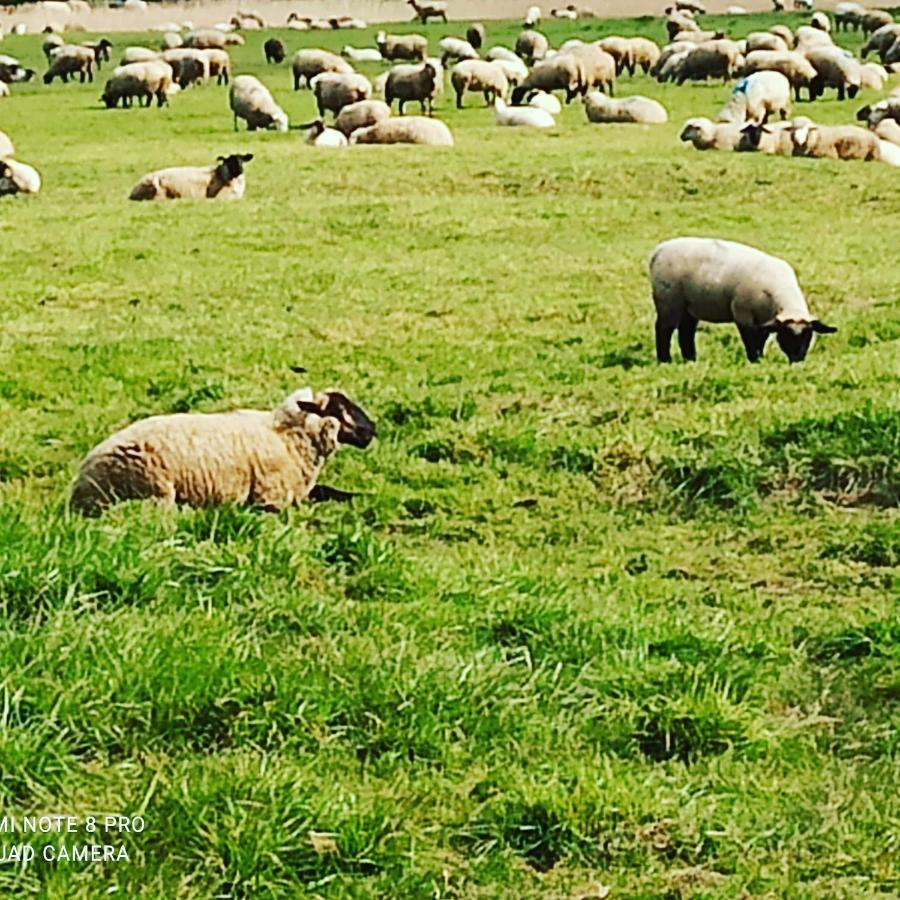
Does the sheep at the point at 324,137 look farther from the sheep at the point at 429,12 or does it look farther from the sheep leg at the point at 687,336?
the sheep at the point at 429,12

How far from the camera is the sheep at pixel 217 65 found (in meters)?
42.2

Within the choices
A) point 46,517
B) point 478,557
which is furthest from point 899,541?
point 46,517

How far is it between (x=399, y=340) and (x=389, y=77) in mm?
21720

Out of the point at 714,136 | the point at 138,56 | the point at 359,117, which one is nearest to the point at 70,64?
the point at 138,56

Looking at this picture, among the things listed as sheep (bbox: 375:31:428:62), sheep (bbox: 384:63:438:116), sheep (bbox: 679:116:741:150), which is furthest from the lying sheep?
sheep (bbox: 375:31:428:62)

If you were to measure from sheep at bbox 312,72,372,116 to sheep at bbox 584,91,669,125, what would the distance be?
493 centimetres

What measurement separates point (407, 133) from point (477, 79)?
30.1 feet

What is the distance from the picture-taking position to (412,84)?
32.4 metres

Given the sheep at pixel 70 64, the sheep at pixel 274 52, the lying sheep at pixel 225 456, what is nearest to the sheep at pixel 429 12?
the sheep at pixel 274 52

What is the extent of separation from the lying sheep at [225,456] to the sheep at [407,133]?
17735mm

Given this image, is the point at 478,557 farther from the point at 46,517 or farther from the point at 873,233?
the point at 873,233

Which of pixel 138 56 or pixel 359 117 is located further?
pixel 138 56

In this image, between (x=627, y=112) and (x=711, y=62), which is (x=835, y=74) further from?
(x=627, y=112)

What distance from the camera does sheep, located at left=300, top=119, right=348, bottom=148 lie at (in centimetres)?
2620
